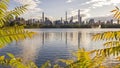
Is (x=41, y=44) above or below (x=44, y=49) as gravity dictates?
below

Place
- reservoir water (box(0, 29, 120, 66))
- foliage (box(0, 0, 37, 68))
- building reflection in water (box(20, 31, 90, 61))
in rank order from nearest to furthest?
1. foliage (box(0, 0, 37, 68))
2. reservoir water (box(0, 29, 120, 66))
3. building reflection in water (box(20, 31, 90, 61))

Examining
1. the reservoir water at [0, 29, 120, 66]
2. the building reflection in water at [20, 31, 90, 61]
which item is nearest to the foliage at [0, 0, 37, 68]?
the reservoir water at [0, 29, 120, 66]

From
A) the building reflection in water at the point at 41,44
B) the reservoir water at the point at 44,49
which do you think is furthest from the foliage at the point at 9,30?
the building reflection in water at the point at 41,44

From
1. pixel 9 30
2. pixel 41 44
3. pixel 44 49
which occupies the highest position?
pixel 9 30


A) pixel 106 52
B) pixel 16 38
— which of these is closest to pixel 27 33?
pixel 16 38

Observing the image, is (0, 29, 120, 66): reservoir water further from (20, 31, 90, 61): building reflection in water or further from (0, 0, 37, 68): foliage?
(0, 0, 37, 68): foliage

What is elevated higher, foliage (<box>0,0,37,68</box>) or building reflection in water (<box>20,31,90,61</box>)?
foliage (<box>0,0,37,68</box>)

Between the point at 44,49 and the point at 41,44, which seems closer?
the point at 44,49

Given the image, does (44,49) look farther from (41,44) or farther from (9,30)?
(9,30)

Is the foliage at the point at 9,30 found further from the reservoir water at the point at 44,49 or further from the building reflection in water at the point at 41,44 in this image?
the building reflection in water at the point at 41,44

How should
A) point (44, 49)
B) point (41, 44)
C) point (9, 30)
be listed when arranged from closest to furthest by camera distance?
point (9, 30) → point (44, 49) → point (41, 44)

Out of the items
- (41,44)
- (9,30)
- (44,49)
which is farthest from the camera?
(41,44)

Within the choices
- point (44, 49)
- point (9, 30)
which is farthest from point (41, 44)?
point (9, 30)

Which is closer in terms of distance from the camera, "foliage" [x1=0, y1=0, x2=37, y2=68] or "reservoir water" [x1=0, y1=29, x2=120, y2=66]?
"foliage" [x1=0, y1=0, x2=37, y2=68]
